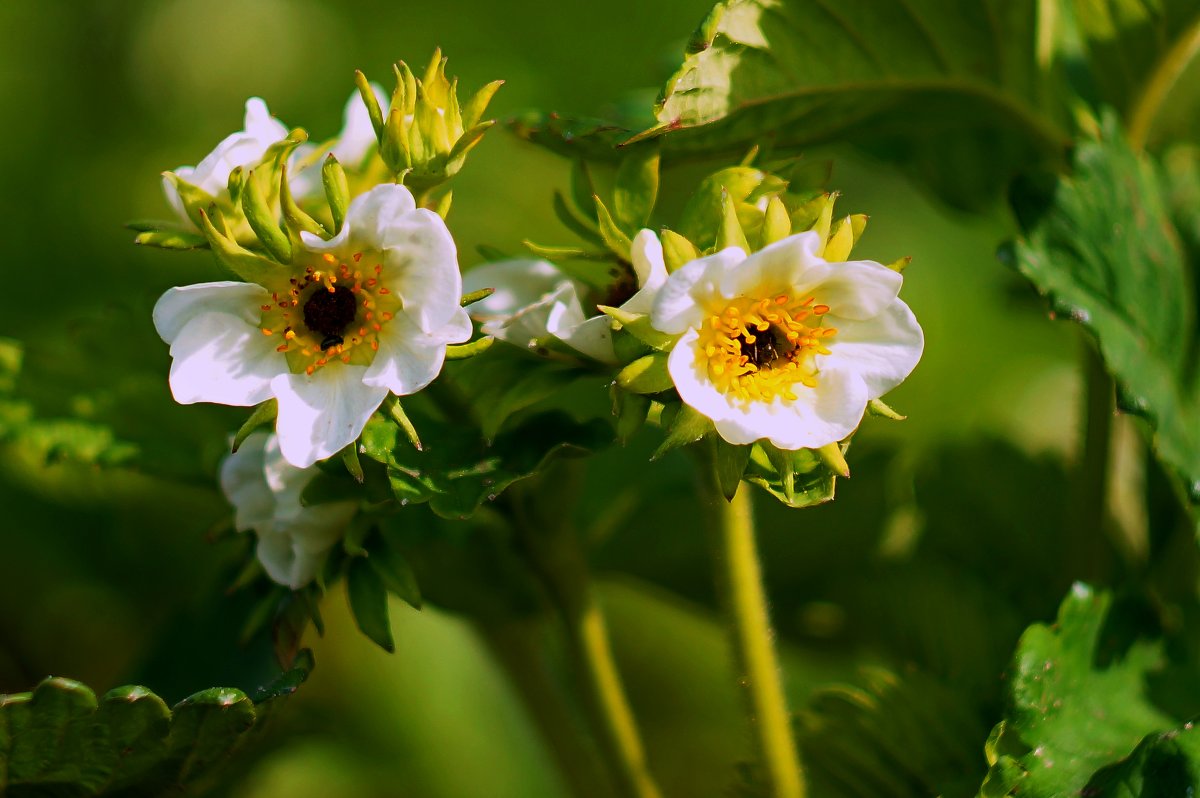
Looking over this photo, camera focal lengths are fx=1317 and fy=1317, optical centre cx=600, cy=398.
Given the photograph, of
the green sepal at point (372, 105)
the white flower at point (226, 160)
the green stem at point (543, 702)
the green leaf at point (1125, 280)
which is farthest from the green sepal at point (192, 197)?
the green leaf at point (1125, 280)

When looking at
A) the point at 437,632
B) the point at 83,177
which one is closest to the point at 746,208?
the point at 437,632

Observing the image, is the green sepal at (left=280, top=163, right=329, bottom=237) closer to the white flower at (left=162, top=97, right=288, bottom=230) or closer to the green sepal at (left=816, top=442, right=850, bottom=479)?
the white flower at (left=162, top=97, right=288, bottom=230)

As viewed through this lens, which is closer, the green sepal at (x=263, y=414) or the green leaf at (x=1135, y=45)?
the green sepal at (x=263, y=414)

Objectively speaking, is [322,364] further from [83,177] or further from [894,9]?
[83,177]

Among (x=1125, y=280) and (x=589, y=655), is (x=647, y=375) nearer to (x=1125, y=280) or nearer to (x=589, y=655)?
(x=589, y=655)

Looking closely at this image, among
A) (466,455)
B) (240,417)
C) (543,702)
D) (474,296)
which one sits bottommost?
(543,702)

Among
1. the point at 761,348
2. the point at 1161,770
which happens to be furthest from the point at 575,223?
the point at 1161,770

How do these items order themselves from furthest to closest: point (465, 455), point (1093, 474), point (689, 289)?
point (1093, 474) → point (465, 455) → point (689, 289)

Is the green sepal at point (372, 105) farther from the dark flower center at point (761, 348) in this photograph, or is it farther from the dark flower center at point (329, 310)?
the dark flower center at point (761, 348)

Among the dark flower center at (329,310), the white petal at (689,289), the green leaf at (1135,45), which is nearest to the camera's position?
the white petal at (689,289)
